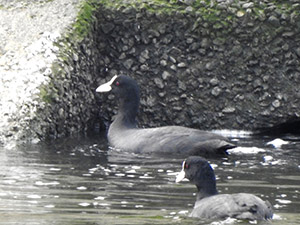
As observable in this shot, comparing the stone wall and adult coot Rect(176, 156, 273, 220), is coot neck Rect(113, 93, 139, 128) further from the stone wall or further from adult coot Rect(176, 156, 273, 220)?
adult coot Rect(176, 156, 273, 220)

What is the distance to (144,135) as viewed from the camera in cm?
1565

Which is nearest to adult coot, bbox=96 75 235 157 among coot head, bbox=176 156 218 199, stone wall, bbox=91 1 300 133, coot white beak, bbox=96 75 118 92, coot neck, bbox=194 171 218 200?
coot white beak, bbox=96 75 118 92

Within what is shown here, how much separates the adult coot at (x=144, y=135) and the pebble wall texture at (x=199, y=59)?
0.81 meters

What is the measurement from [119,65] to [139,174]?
4.91 m

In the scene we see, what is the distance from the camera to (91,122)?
1759cm

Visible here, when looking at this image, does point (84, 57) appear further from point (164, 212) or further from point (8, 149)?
point (164, 212)

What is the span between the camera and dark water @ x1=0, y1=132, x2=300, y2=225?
34.2 feet

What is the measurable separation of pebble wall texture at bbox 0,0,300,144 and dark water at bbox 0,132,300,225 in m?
1.29

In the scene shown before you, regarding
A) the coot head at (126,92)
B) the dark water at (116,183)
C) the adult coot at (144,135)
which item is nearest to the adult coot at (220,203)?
the dark water at (116,183)

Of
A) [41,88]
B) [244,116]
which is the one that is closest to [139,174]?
[41,88]

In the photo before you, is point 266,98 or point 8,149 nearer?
point 8,149

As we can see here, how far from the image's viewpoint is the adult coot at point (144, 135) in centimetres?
1504

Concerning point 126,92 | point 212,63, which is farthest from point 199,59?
point 126,92

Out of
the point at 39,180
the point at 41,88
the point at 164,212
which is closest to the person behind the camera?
the point at 164,212
